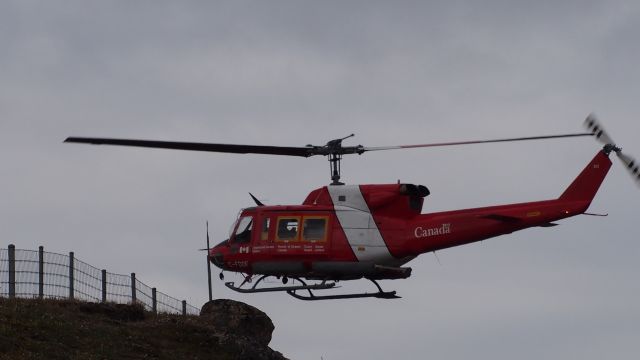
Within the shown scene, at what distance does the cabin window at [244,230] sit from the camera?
3466 cm

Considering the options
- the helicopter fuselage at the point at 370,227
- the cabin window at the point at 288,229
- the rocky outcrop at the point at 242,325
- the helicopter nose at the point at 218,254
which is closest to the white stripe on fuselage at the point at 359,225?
the helicopter fuselage at the point at 370,227

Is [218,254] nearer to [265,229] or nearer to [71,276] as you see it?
[265,229]

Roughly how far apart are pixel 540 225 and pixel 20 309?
1368cm

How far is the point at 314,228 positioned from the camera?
110ft

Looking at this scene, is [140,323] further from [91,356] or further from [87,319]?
[91,356]

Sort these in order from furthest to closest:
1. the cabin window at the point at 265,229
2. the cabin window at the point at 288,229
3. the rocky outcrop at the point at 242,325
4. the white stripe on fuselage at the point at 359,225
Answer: the rocky outcrop at the point at 242,325 → the cabin window at the point at 265,229 → the cabin window at the point at 288,229 → the white stripe on fuselage at the point at 359,225

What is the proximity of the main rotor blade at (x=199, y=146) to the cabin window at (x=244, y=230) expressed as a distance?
89.1 inches

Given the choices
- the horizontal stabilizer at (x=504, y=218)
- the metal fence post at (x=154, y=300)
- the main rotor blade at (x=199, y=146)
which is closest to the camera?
the main rotor blade at (x=199, y=146)

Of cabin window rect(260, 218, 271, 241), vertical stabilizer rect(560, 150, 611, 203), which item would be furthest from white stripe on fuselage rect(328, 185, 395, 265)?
vertical stabilizer rect(560, 150, 611, 203)

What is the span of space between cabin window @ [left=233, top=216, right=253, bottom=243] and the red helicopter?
0.13ft

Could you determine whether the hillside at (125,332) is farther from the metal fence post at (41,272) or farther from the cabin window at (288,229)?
the cabin window at (288,229)

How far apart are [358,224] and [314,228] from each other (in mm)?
1212

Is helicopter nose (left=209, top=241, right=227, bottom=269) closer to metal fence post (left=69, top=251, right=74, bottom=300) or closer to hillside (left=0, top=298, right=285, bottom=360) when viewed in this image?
hillside (left=0, top=298, right=285, bottom=360)

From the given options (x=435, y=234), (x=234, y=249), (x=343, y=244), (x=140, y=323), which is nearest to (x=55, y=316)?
(x=140, y=323)
